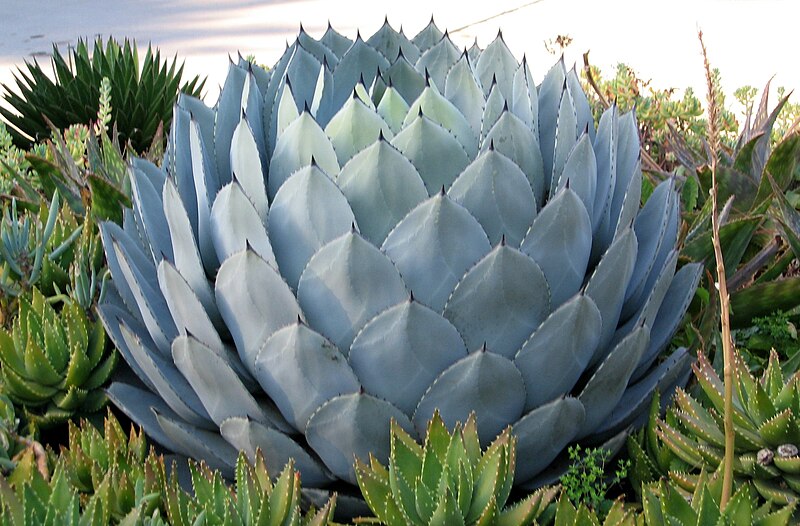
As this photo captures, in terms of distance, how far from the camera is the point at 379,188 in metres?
1.32

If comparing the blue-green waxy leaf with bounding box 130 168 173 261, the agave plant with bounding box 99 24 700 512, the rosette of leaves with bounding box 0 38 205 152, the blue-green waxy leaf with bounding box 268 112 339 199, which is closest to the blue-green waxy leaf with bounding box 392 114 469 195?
the agave plant with bounding box 99 24 700 512

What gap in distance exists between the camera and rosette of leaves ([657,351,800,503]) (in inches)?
47.3

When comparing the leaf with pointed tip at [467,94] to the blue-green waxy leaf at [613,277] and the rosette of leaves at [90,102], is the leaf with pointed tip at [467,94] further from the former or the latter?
the rosette of leaves at [90,102]

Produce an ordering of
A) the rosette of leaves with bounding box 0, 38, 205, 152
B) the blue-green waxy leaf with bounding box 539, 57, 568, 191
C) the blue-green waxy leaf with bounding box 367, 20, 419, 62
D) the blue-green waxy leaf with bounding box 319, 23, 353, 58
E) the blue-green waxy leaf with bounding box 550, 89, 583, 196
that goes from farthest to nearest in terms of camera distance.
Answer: the rosette of leaves with bounding box 0, 38, 205, 152 → the blue-green waxy leaf with bounding box 319, 23, 353, 58 → the blue-green waxy leaf with bounding box 367, 20, 419, 62 → the blue-green waxy leaf with bounding box 539, 57, 568, 191 → the blue-green waxy leaf with bounding box 550, 89, 583, 196

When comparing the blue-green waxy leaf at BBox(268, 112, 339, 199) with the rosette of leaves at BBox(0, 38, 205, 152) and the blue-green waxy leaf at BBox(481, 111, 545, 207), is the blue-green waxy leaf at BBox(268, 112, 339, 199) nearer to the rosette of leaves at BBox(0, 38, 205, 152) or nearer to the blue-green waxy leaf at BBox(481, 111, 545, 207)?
the blue-green waxy leaf at BBox(481, 111, 545, 207)

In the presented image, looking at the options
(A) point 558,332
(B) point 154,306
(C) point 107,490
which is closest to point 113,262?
(B) point 154,306

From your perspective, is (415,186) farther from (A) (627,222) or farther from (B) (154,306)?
(B) (154,306)

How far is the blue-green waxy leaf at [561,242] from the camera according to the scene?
1319 millimetres

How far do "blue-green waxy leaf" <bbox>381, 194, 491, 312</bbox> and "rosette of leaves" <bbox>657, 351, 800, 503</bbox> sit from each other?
14.5 inches

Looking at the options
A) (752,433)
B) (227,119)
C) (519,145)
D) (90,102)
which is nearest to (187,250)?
(227,119)

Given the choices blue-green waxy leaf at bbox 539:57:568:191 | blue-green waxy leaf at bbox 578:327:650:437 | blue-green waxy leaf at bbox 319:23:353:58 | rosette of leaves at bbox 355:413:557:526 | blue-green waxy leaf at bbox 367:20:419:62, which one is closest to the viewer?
rosette of leaves at bbox 355:413:557:526

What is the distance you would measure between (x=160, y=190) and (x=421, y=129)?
0.58 metres

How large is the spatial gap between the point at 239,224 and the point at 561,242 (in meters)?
0.48

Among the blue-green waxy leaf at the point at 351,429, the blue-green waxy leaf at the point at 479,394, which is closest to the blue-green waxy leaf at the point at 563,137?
the blue-green waxy leaf at the point at 479,394
